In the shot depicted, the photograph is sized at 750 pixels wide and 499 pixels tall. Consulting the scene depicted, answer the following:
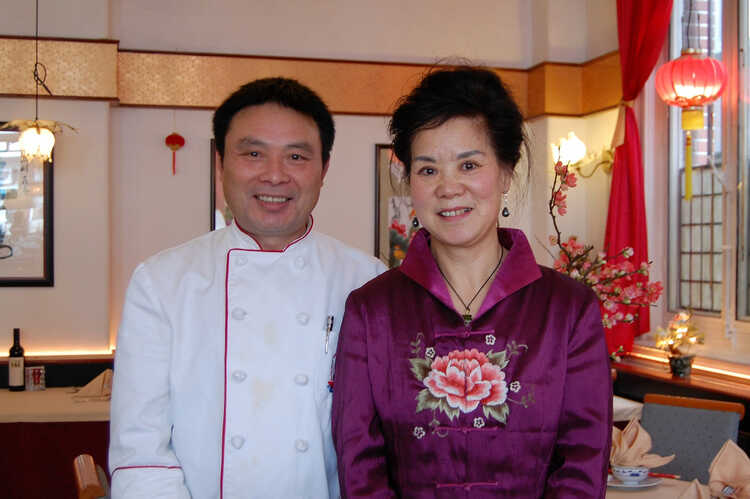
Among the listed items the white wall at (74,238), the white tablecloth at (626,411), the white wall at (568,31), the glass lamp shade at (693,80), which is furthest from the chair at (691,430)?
the white wall at (74,238)

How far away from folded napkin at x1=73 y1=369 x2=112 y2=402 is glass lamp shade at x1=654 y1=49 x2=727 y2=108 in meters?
3.41

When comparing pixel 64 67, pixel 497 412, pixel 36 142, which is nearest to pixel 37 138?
pixel 36 142

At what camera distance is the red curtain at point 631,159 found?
489 cm

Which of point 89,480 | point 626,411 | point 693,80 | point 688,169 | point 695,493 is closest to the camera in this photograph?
point 89,480

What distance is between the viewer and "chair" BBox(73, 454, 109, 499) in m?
2.07

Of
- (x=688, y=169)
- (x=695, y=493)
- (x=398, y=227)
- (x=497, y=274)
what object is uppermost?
(x=688, y=169)

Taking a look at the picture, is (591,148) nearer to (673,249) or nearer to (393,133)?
(673,249)

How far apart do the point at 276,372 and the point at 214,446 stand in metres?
0.21

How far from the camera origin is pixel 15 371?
471 centimetres

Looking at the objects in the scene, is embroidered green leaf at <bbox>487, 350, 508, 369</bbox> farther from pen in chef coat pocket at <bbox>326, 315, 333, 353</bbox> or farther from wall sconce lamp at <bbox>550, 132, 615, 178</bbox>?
wall sconce lamp at <bbox>550, 132, 615, 178</bbox>

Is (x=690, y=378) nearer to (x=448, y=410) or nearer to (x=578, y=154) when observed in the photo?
(x=578, y=154)

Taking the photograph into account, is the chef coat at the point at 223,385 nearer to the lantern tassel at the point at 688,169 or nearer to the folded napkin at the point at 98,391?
the folded napkin at the point at 98,391

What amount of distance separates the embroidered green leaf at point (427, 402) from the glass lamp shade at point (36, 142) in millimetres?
3637

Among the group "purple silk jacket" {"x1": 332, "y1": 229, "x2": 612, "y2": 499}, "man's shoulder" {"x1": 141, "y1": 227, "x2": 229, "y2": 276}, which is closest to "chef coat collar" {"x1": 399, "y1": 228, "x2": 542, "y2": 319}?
"purple silk jacket" {"x1": 332, "y1": 229, "x2": 612, "y2": 499}
